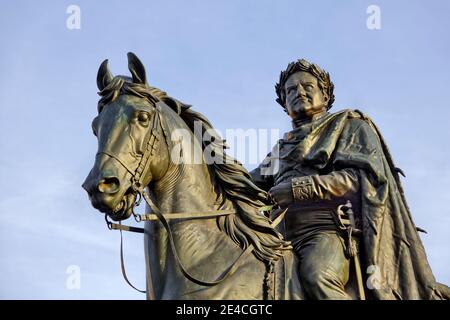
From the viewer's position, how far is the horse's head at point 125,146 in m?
9.87

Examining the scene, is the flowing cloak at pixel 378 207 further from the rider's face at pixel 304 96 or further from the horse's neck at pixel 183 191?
the horse's neck at pixel 183 191

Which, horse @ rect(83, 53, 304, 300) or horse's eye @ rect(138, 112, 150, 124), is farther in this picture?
horse's eye @ rect(138, 112, 150, 124)

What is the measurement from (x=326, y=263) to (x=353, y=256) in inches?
25.1

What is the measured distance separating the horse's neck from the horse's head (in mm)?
133

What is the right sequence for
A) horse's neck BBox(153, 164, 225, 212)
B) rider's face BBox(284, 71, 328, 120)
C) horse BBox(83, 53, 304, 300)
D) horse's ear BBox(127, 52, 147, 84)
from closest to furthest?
horse BBox(83, 53, 304, 300) < horse's neck BBox(153, 164, 225, 212) < horse's ear BBox(127, 52, 147, 84) < rider's face BBox(284, 71, 328, 120)

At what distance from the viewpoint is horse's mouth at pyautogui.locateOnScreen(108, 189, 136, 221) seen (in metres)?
9.98

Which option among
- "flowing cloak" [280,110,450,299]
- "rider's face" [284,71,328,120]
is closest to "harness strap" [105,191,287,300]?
"flowing cloak" [280,110,450,299]

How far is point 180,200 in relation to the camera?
34.1ft

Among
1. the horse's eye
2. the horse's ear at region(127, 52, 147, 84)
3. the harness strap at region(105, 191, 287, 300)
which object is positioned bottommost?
the harness strap at region(105, 191, 287, 300)

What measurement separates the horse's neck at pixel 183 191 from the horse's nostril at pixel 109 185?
687mm

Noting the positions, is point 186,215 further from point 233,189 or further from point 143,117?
point 143,117

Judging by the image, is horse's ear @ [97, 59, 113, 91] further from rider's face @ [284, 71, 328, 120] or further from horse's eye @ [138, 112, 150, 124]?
rider's face @ [284, 71, 328, 120]
